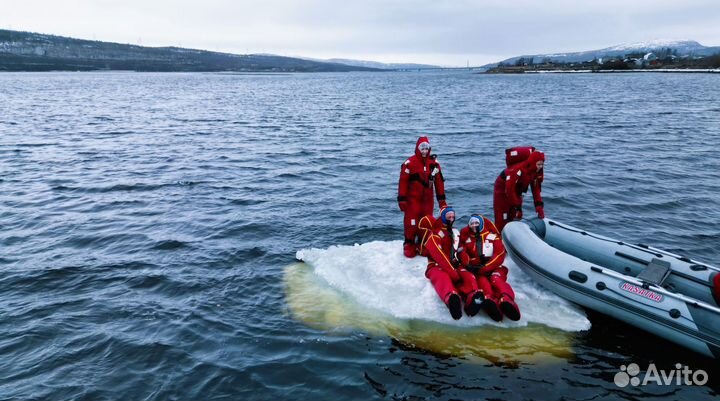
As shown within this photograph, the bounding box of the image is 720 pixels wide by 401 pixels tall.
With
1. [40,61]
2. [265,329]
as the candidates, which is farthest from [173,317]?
[40,61]

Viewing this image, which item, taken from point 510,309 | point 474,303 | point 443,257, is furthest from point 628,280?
point 443,257

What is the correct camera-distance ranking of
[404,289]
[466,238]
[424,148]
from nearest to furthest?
[466,238], [404,289], [424,148]

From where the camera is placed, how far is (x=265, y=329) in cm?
782

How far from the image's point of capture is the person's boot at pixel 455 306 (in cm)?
723

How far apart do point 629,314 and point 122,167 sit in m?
17.9

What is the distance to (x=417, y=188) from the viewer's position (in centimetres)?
919

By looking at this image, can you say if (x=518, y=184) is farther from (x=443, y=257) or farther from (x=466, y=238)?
(x=443, y=257)

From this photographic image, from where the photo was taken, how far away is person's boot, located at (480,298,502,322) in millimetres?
7309

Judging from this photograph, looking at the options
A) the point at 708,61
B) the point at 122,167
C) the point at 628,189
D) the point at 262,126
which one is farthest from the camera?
the point at 708,61

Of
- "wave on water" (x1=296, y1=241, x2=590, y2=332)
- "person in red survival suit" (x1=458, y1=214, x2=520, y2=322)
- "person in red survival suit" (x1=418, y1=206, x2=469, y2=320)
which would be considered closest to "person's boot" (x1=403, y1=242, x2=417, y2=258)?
"wave on water" (x1=296, y1=241, x2=590, y2=332)

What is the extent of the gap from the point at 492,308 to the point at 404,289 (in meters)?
1.57

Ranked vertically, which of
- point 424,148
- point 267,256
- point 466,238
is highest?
point 424,148

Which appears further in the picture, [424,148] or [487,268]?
[424,148]

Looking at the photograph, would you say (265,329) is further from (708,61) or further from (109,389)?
(708,61)
